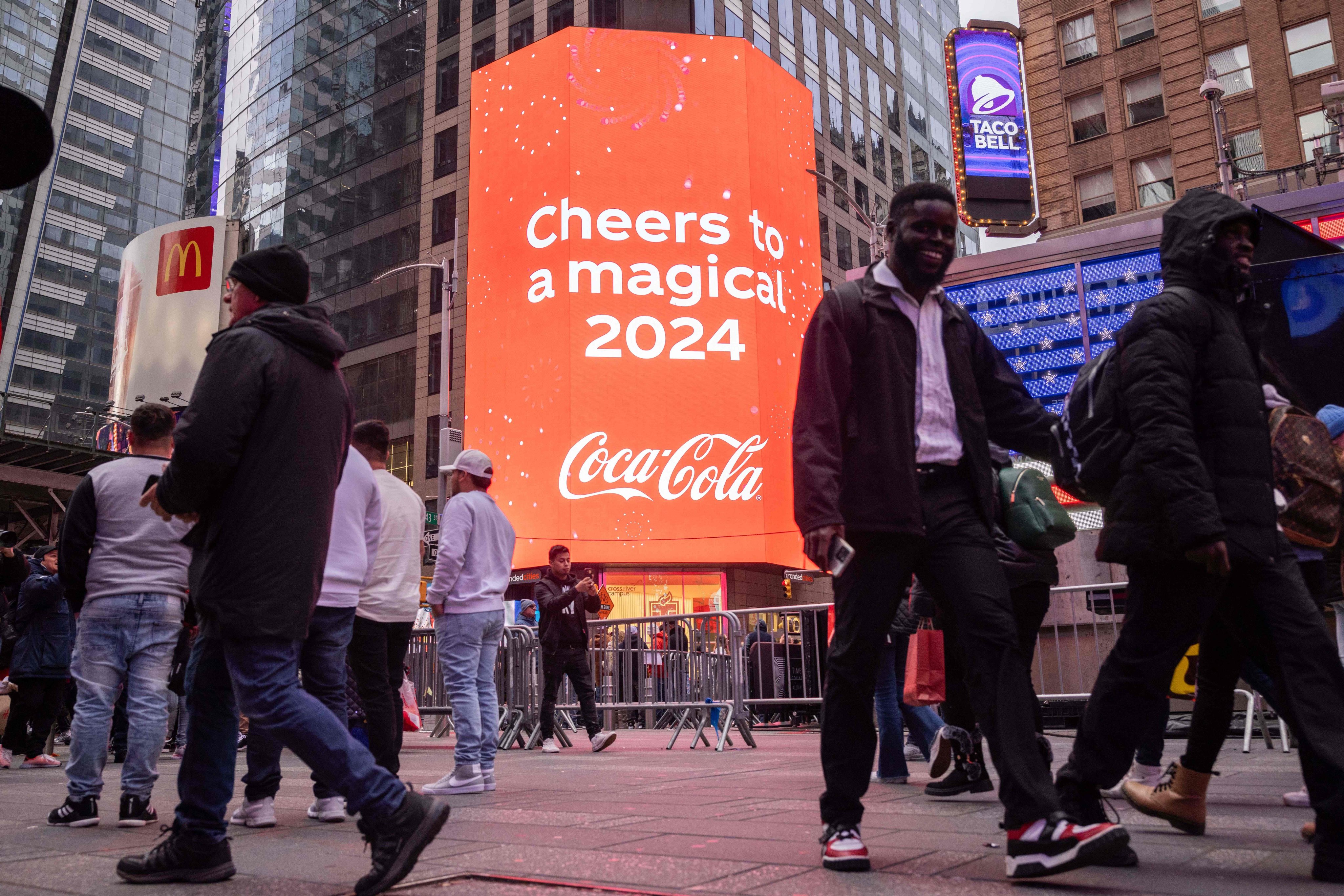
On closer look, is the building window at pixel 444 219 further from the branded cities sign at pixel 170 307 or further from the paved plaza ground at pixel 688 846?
the paved plaza ground at pixel 688 846

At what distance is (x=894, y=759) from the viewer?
251 inches

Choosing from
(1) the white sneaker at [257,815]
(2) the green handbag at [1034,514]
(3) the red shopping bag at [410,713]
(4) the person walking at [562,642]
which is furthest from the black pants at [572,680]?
(2) the green handbag at [1034,514]

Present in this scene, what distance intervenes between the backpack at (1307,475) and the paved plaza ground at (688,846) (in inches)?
42.1

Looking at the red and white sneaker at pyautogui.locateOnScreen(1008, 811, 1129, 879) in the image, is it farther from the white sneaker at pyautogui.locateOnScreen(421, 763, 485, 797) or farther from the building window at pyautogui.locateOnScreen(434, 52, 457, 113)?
the building window at pyautogui.locateOnScreen(434, 52, 457, 113)

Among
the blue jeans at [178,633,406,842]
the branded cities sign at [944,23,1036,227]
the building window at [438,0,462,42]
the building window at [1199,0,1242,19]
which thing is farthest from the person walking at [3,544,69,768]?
the building window at [438,0,462,42]

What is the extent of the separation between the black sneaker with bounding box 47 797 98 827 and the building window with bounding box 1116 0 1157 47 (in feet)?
117

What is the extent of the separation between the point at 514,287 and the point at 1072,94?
18080 millimetres

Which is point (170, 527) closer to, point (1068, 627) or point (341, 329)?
point (1068, 627)

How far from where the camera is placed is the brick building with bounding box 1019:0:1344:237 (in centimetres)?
3084

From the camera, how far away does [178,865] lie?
3350mm

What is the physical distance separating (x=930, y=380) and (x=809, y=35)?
1826 inches

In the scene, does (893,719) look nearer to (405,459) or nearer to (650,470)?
(650,470)

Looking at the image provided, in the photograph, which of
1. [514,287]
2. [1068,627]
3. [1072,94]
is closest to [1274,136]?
[1072,94]

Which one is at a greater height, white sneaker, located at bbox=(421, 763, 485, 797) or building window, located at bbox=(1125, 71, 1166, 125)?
building window, located at bbox=(1125, 71, 1166, 125)
